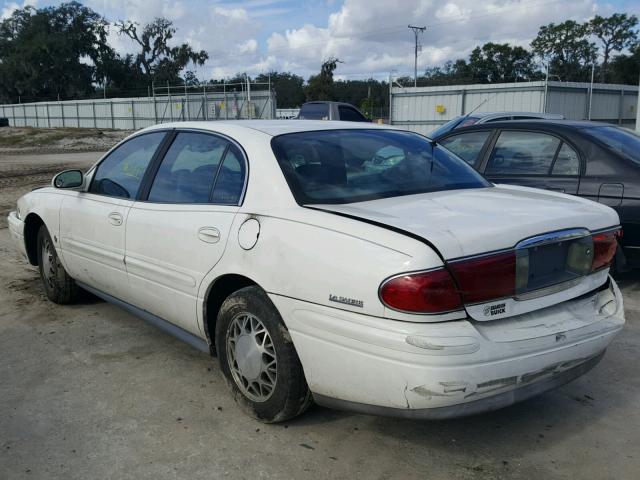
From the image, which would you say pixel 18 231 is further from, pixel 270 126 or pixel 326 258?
pixel 326 258

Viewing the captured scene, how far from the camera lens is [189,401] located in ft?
11.8

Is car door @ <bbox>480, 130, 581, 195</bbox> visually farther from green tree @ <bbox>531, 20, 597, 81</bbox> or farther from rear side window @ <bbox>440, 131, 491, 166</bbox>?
green tree @ <bbox>531, 20, 597, 81</bbox>

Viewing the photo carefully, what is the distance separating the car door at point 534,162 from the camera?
5.63 m

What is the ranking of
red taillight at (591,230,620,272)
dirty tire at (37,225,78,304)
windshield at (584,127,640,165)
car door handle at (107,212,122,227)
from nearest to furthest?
red taillight at (591,230,620,272)
car door handle at (107,212,122,227)
dirty tire at (37,225,78,304)
windshield at (584,127,640,165)

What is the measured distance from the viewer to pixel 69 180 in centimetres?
478

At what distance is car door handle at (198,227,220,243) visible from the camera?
335cm

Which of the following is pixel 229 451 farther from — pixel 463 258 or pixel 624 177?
pixel 624 177

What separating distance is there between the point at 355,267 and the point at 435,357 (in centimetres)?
49

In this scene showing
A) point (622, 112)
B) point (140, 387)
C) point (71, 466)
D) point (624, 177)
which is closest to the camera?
point (71, 466)

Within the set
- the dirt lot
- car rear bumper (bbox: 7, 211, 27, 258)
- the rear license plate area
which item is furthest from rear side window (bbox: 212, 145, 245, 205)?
car rear bumper (bbox: 7, 211, 27, 258)

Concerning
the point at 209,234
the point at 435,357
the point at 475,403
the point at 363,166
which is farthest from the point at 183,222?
the point at 475,403

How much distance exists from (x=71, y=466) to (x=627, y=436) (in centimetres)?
273

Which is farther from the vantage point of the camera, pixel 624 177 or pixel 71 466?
pixel 624 177

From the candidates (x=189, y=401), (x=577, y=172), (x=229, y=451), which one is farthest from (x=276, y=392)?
(x=577, y=172)
